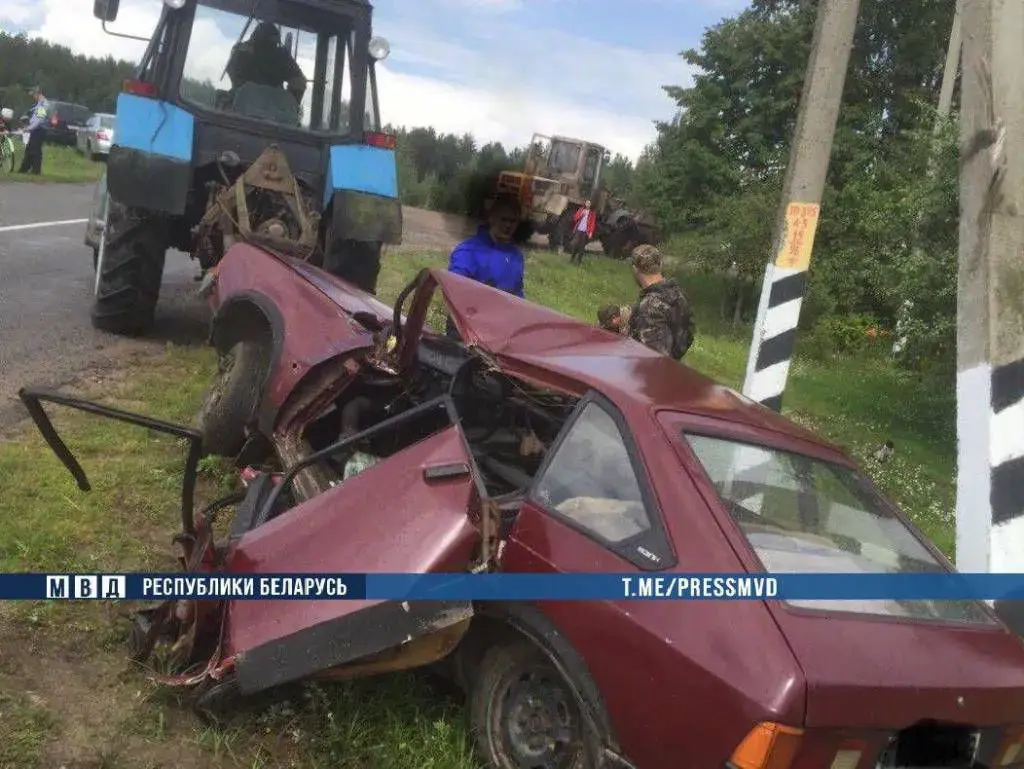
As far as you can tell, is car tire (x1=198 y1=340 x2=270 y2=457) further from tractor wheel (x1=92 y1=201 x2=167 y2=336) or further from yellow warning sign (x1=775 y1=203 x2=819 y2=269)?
yellow warning sign (x1=775 y1=203 x2=819 y2=269)

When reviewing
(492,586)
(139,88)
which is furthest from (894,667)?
(139,88)

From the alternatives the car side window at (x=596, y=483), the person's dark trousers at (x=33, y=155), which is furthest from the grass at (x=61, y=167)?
the car side window at (x=596, y=483)

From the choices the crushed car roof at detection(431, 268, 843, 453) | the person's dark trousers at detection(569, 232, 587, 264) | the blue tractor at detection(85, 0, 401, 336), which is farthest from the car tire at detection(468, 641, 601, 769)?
the person's dark trousers at detection(569, 232, 587, 264)

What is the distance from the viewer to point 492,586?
10.2 feet

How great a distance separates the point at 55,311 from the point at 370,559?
245 inches

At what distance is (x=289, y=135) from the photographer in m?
7.94

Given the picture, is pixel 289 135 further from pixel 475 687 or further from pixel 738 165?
pixel 738 165

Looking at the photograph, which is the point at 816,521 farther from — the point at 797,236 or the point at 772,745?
the point at 797,236

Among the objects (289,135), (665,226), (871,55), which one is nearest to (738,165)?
(665,226)

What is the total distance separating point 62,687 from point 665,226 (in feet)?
75.4

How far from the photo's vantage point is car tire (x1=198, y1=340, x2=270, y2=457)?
534 cm

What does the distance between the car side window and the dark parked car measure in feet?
103

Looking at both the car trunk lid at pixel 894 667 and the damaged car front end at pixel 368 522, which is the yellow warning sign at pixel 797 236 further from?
the car trunk lid at pixel 894 667

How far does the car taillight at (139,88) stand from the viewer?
7488 mm
